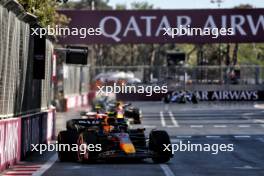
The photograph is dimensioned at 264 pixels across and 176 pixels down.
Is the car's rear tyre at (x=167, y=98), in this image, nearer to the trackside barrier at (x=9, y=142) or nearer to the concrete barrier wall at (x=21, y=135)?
the concrete barrier wall at (x=21, y=135)

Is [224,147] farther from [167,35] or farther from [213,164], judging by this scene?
[167,35]

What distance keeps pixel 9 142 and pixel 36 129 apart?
5.89 metres

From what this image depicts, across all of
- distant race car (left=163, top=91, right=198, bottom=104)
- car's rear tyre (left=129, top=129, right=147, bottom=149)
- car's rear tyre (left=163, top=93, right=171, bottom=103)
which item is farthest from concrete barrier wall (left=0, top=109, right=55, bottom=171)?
car's rear tyre (left=163, top=93, right=171, bottom=103)

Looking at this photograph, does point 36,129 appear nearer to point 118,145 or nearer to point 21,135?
point 21,135

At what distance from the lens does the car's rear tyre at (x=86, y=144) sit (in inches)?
892

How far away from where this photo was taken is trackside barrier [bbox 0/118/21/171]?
20.3 metres

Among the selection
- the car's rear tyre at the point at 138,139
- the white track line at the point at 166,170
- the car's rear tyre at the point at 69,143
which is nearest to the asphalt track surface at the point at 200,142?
the white track line at the point at 166,170

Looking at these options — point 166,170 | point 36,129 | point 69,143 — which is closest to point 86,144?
point 69,143

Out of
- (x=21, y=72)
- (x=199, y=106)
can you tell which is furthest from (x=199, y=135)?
(x=199, y=106)

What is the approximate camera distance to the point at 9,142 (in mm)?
21250

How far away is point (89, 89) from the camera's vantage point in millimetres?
82938

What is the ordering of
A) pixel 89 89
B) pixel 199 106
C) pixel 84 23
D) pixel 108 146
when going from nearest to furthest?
pixel 108 146 → pixel 84 23 → pixel 199 106 → pixel 89 89

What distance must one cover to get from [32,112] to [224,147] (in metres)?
→ 6.11

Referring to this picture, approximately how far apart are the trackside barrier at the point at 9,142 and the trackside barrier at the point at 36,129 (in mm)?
923
